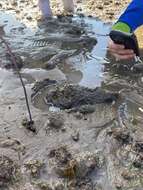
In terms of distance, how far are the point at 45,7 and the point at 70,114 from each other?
316 centimetres

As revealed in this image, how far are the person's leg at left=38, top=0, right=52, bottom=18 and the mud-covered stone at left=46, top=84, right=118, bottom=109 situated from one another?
271cm

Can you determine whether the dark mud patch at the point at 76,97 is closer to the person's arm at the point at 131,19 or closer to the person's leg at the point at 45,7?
the person's arm at the point at 131,19

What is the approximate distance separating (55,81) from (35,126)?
97 cm

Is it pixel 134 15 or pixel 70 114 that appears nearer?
pixel 134 15

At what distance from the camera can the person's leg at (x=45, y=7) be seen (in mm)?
7160

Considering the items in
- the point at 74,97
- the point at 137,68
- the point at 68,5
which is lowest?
the point at 68,5

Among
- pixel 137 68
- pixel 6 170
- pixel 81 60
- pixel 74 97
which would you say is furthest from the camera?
pixel 81 60

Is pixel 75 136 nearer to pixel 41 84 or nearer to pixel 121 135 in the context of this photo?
pixel 121 135

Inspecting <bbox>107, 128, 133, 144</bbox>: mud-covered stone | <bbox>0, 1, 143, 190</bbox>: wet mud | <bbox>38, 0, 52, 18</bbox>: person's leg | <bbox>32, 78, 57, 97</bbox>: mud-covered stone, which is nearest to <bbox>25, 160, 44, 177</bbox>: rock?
<bbox>0, 1, 143, 190</bbox>: wet mud

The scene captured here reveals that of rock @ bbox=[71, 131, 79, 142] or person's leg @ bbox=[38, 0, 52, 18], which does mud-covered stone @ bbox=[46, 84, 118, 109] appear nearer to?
rock @ bbox=[71, 131, 79, 142]

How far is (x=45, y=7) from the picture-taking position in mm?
7207

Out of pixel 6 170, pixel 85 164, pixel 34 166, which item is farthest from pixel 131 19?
pixel 6 170

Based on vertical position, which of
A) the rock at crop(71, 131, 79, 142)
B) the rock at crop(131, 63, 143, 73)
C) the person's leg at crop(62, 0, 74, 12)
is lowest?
the person's leg at crop(62, 0, 74, 12)

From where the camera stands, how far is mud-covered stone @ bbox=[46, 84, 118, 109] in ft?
15.3
